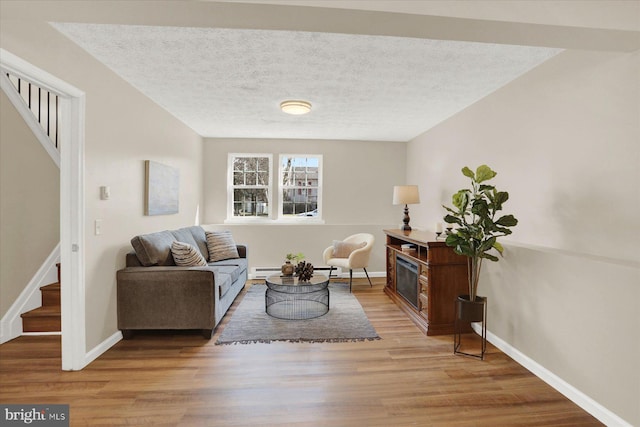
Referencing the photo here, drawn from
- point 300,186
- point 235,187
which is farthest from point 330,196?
point 235,187

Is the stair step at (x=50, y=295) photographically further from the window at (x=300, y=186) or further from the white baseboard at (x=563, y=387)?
the white baseboard at (x=563, y=387)

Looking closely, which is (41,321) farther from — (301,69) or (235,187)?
(301,69)

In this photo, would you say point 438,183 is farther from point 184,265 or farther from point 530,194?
point 184,265

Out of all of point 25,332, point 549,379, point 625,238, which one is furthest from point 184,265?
point 625,238

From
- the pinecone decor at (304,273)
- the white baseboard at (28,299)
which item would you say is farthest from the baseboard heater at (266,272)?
the white baseboard at (28,299)

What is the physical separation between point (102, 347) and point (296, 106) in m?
3.02

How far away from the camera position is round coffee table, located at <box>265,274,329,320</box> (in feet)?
11.6

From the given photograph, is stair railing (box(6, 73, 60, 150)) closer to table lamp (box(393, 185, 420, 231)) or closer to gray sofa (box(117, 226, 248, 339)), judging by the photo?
gray sofa (box(117, 226, 248, 339))

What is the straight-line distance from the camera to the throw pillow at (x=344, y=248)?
16.5ft

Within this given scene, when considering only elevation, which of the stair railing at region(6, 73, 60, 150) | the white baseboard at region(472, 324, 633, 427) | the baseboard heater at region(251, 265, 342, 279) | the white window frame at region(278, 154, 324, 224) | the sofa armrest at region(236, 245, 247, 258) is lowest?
the white baseboard at region(472, 324, 633, 427)

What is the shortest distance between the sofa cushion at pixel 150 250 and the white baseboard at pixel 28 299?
1.07 meters

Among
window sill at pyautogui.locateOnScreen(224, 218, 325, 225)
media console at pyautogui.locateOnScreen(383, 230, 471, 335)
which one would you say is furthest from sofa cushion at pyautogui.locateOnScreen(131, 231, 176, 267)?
media console at pyautogui.locateOnScreen(383, 230, 471, 335)

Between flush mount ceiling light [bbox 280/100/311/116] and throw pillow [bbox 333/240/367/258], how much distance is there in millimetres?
2255

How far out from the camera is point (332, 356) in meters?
2.68
